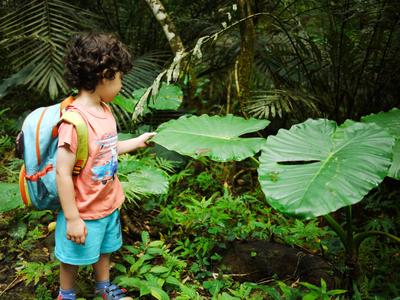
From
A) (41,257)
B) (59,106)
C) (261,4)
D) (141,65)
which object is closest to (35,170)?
(59,106)

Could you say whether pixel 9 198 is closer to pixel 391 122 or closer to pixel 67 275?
pixel 67 275

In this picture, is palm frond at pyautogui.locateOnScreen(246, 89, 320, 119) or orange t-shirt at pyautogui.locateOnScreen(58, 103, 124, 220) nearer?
orange t-shirt at pyautogui.locateOnScreen(58, 103, 124, 220)

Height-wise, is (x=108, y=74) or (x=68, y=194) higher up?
(x=108, y=74)

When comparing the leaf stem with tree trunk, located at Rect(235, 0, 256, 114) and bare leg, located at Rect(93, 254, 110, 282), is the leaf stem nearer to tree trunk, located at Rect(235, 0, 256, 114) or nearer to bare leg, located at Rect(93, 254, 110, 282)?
bare leg, located at Rect(93, 254, 110, 282)

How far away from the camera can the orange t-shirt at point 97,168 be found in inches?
69.6

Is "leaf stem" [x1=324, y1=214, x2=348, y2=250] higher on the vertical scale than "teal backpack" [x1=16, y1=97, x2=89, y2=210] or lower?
lower

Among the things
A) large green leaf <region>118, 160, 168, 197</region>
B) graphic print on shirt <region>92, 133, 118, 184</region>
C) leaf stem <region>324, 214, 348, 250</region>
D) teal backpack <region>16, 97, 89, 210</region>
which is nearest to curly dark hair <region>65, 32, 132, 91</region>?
teal backpack <region>16, 97, 89, 210</region>

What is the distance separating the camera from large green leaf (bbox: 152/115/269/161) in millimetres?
1941

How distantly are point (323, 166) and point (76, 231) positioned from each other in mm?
1042

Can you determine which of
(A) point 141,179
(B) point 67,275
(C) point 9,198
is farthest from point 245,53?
(B) point 67,275

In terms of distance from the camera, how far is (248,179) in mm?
3510

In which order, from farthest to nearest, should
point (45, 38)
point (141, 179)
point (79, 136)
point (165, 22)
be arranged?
point (45, 38)
point (165, 22)
point (141, 179)
point (79, 136)

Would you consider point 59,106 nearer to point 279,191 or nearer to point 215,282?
point 279,191

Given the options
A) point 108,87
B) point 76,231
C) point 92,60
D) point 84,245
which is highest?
point 92,60
